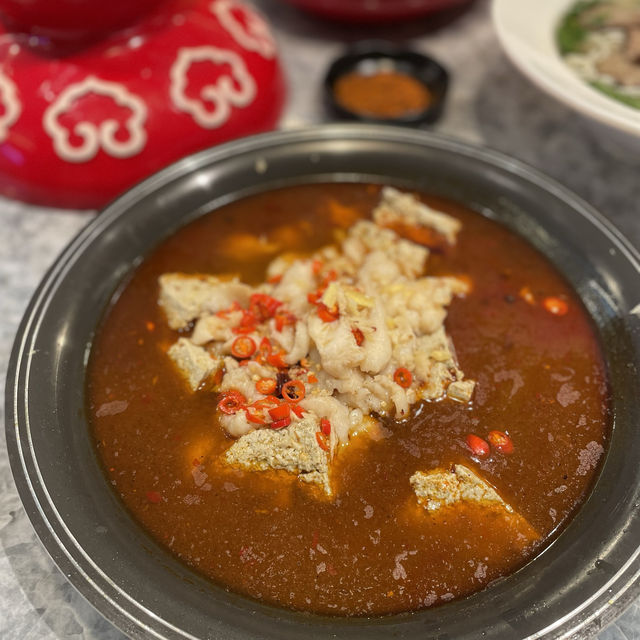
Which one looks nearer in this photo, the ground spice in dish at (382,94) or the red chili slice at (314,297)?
the red chili slice at (314,297)

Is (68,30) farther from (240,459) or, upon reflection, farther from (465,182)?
(240,459)

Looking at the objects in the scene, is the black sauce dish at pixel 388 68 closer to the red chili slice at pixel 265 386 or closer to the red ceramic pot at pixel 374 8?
the red ceramic pot at pixel 374 8

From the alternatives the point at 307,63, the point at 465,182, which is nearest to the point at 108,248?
the point at 465,182

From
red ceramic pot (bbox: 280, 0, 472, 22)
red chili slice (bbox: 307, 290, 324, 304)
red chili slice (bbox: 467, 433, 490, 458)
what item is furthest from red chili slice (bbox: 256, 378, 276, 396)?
red ceramic pot (bbox: 280, 0, 472, 22)

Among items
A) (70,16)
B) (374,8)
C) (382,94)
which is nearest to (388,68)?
(382,94)

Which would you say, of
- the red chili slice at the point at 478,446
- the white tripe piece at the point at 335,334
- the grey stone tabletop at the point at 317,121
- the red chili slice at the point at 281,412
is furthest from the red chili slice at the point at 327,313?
the grey stone tabletop at the point at 317,121

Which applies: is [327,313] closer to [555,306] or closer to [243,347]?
[243,347]
